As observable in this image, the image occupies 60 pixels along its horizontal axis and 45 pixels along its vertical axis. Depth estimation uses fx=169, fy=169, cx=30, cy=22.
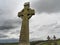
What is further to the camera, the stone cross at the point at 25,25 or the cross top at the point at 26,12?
the cross top at the point at 26,12

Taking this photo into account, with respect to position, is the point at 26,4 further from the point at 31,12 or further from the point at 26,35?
the point at 26,35

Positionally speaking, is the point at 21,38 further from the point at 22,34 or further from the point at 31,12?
the point at 31,12

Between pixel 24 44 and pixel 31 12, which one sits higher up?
pixel 31 12

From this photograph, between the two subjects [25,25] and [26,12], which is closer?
[25,25]

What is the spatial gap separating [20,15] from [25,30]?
1.04 meters

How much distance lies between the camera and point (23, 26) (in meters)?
8.62

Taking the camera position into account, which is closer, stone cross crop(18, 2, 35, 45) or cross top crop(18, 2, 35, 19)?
stone cross crop(18, 2, 35, 45)

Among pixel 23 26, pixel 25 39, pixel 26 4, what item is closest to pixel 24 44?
pixel 25 39

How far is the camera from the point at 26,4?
28.8 ft

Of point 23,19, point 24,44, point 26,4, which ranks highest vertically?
point 26,4

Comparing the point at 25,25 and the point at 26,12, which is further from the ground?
the point at 26,12

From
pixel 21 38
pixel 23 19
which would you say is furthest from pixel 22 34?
pixel 23 19

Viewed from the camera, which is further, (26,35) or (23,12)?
(23,12)

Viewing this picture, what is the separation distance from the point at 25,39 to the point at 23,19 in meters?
1.07
